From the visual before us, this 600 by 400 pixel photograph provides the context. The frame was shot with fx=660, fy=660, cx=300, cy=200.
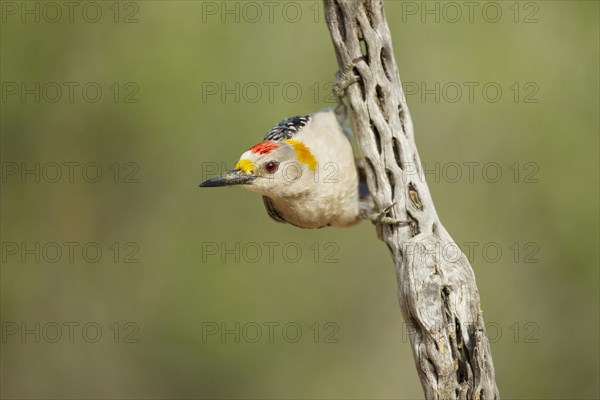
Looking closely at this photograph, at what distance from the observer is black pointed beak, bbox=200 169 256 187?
167 inches

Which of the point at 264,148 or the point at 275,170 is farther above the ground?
the point at 264,148

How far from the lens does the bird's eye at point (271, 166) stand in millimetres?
4426

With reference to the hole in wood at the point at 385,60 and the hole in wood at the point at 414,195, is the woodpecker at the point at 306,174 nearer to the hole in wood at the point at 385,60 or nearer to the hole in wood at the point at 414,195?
the hole in wood at the point at 414,195

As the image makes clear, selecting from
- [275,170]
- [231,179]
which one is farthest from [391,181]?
[231,179]

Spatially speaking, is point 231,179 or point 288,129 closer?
point 231,179

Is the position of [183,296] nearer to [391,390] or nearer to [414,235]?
[391,390]

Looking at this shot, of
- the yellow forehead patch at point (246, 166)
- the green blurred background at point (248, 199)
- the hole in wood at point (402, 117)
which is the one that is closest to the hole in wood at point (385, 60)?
the hole in wood at point (402, 117)

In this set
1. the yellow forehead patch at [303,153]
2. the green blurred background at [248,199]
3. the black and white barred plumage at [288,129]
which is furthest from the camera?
the green blurred background at [248,199]

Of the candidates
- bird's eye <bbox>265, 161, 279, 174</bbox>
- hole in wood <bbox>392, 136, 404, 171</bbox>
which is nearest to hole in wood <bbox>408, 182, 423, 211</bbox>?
hole in wood <bbox>392, 136, 404, 171</bbox>

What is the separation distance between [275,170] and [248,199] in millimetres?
Result: 3074

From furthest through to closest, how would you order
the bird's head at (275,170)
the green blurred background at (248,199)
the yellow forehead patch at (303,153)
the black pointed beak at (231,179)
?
1. the green blurred background at (248,199)
2. the yellow forehead patch at (303,153)
3. the bird's head at (275,170)
4. the black pointed beak at (231,179)

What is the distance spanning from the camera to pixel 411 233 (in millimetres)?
4367

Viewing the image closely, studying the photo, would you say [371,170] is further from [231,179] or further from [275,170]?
[231,179]

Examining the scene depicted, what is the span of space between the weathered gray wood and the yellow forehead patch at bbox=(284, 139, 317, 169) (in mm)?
387
